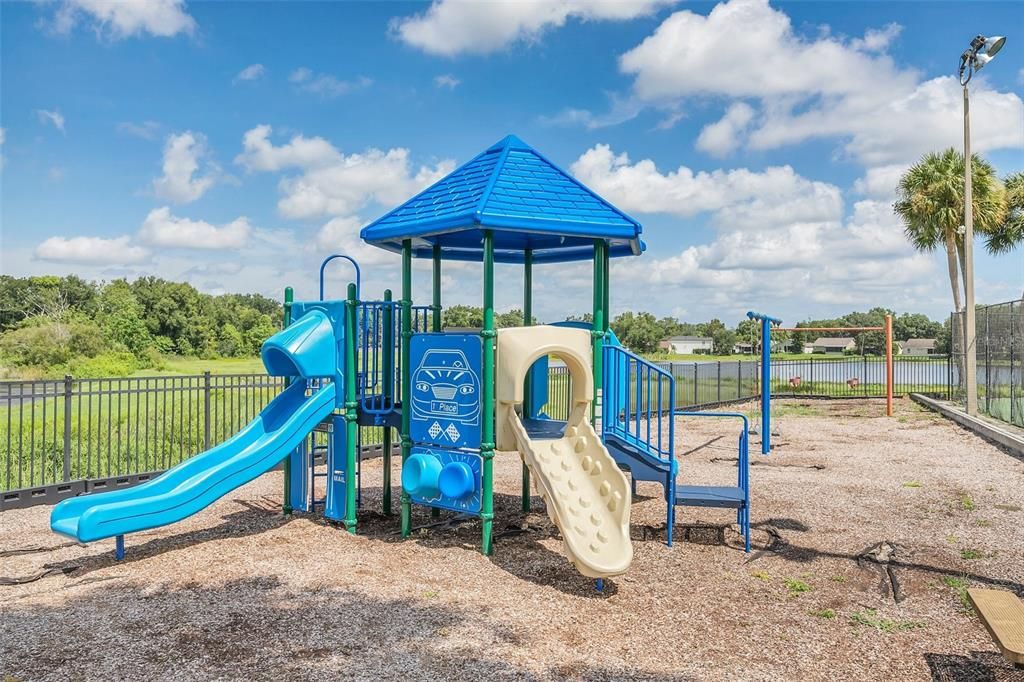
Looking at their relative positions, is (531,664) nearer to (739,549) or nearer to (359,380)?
(739,549)

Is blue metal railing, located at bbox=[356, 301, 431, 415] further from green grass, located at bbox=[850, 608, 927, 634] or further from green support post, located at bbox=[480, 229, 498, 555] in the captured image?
green grass, located at bbox=[850, 608, 927, 634]

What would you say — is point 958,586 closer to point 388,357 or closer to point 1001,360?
point 388,357

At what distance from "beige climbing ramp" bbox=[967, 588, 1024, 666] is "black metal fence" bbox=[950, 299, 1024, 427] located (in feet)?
44.4

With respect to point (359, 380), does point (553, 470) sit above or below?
below

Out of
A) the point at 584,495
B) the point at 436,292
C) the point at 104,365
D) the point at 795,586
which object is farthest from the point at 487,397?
the point at 104,365

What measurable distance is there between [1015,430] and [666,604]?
1341cm

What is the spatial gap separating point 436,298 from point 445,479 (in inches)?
104

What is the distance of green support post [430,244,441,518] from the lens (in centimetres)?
888

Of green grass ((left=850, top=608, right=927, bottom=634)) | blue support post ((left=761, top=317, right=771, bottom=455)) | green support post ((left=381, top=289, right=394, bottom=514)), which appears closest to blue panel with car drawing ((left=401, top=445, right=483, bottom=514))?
green support post ((left=381, top=289, right=394, bottom=514))

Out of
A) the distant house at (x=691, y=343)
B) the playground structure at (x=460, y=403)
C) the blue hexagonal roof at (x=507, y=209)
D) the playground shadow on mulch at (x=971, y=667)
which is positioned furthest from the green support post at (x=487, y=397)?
Answer: the distant house at (x=691, y=343)

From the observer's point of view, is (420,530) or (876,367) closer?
(420,530)

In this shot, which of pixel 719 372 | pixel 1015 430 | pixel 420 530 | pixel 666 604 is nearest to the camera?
pixel 666 604

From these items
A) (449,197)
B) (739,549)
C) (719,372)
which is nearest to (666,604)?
(739,549)

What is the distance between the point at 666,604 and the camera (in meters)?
5.79
